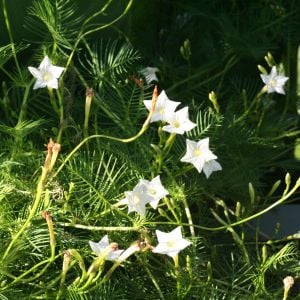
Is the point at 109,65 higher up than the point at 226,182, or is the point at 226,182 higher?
the point at 109,65

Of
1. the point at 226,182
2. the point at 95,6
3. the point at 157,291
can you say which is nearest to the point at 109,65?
the point at 95,6

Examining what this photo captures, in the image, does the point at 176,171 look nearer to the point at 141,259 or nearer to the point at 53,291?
the point at 141,259

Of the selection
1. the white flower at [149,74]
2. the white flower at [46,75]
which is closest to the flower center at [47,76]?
the white flower at [46,75]

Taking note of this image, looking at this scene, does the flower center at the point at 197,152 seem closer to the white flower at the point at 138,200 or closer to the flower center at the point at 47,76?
the white flower at the point at 138,200

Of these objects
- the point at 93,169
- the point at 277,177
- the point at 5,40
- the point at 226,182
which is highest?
the point at 5,40

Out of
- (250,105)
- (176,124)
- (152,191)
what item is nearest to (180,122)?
(176,124)

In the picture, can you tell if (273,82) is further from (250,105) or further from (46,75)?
(46,75)

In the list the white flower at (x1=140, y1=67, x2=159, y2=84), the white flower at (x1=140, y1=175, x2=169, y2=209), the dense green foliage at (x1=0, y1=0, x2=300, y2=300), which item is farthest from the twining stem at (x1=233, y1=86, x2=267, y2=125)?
the white flower at (x1=140, y1=175, x2=169, y2=209)

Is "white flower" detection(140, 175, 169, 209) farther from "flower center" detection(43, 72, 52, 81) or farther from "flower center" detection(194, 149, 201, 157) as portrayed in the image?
"flower center" detection(43, 72, 52, 81)
